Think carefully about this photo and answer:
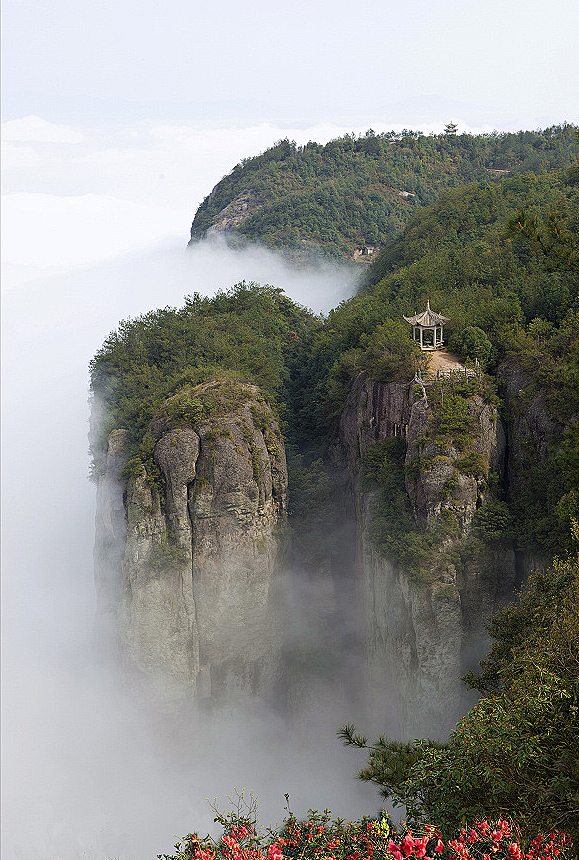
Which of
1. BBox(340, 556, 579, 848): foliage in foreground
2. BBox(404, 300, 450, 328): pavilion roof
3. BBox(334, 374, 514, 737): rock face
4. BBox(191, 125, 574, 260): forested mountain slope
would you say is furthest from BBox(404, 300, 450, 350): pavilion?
BBox(191, 125, 574, 260): forested mountain slope

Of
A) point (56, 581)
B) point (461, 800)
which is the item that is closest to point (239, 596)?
point (461, 800)

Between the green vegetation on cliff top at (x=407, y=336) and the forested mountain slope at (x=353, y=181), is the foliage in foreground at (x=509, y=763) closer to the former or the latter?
the green vegetation on cliff top at (x=407, y=336)

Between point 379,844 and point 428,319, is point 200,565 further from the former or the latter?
point 379,844

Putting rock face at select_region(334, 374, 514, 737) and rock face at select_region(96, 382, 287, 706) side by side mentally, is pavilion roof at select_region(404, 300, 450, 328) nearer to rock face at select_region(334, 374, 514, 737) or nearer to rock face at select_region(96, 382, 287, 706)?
rock face at select_region(334, 374, 514, 737)

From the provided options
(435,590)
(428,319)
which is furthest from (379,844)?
(428,319)

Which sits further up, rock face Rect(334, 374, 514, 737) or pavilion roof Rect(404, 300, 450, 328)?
pavilion roof Rect(404, 300, 450, 328)

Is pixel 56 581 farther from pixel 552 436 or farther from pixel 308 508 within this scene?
pixel 552 436
